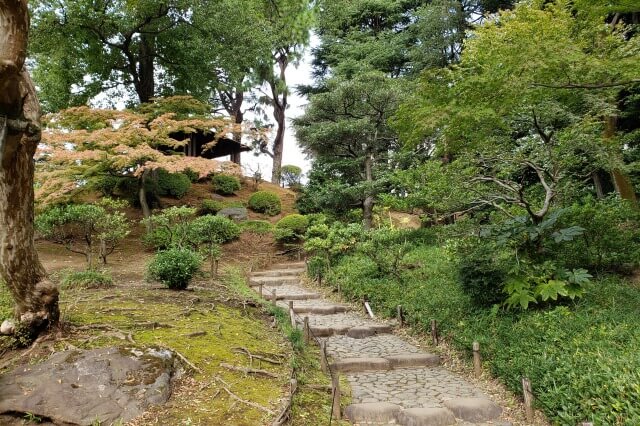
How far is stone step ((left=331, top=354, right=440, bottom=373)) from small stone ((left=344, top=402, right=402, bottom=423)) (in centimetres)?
139

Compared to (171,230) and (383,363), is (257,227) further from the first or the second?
(383,363)

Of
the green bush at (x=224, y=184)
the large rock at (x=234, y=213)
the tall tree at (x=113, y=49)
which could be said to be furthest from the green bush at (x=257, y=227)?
the tall tree at (x=113, y=49)

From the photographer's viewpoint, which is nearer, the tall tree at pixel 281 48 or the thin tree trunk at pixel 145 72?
the thin tree trunk at pixel 145 72

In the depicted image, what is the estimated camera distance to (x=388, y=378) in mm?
5773

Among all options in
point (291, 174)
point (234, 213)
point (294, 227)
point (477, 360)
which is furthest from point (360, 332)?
point (291, 174)

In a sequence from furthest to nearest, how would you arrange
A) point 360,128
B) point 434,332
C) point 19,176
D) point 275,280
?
point 360,128, point 275,280, point 434,332, point 19,176

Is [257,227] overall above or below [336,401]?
above

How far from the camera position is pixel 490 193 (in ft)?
21.8

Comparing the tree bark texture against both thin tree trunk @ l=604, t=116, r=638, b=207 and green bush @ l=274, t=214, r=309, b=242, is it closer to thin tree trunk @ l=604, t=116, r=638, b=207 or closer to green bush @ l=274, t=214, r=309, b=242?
thin tree trunk @ l=604, t=116, r=638, b=207

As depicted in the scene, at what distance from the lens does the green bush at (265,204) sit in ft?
61.9

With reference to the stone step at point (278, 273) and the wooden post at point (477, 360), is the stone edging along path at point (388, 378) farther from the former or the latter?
the stone step at point (278, 273)

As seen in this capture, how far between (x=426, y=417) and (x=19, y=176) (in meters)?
4.84

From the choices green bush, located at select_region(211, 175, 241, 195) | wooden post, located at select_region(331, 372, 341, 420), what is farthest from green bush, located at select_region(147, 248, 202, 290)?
green bush, located at select_region(211, 175, 241, 195)

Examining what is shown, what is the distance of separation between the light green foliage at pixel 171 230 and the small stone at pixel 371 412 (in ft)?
19.4
